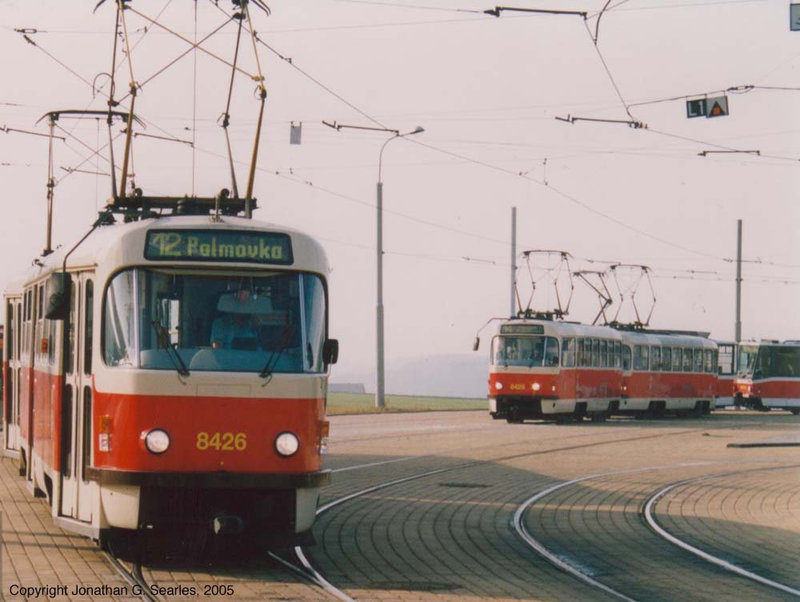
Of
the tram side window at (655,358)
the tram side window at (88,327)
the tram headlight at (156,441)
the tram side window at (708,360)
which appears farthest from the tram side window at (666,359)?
the tram headlight at (156,441)

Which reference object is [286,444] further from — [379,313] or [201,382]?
[379,313]

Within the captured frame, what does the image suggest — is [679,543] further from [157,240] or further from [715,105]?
[715,105]

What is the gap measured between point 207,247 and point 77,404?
2.00 m

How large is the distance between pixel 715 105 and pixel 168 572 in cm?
1719

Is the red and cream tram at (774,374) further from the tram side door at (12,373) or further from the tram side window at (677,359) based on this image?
the tram side door at (12,373)

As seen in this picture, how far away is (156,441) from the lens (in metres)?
11.0

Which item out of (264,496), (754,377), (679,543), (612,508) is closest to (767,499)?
(612,508)

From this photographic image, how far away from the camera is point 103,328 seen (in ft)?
38.0

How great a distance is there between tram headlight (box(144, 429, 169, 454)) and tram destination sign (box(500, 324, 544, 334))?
2946 centimetres

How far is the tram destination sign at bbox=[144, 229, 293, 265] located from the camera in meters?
11.4

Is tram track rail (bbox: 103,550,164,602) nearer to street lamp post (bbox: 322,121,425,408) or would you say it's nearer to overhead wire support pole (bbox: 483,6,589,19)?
overhead wire support pole (bbox: 483,6,589,19)

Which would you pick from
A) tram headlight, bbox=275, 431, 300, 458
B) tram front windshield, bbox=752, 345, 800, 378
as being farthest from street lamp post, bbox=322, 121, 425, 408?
tram headlight, bbox=275, 431, 300, 458

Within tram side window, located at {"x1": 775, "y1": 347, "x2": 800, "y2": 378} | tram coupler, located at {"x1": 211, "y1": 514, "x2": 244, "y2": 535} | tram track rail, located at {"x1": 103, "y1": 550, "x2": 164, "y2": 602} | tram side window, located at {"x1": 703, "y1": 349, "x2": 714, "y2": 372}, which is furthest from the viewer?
tram side window, located at {"x1": 775, "y1": 347, "x2": 800, "y2": 378}

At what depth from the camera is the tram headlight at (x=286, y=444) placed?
11250 mm
